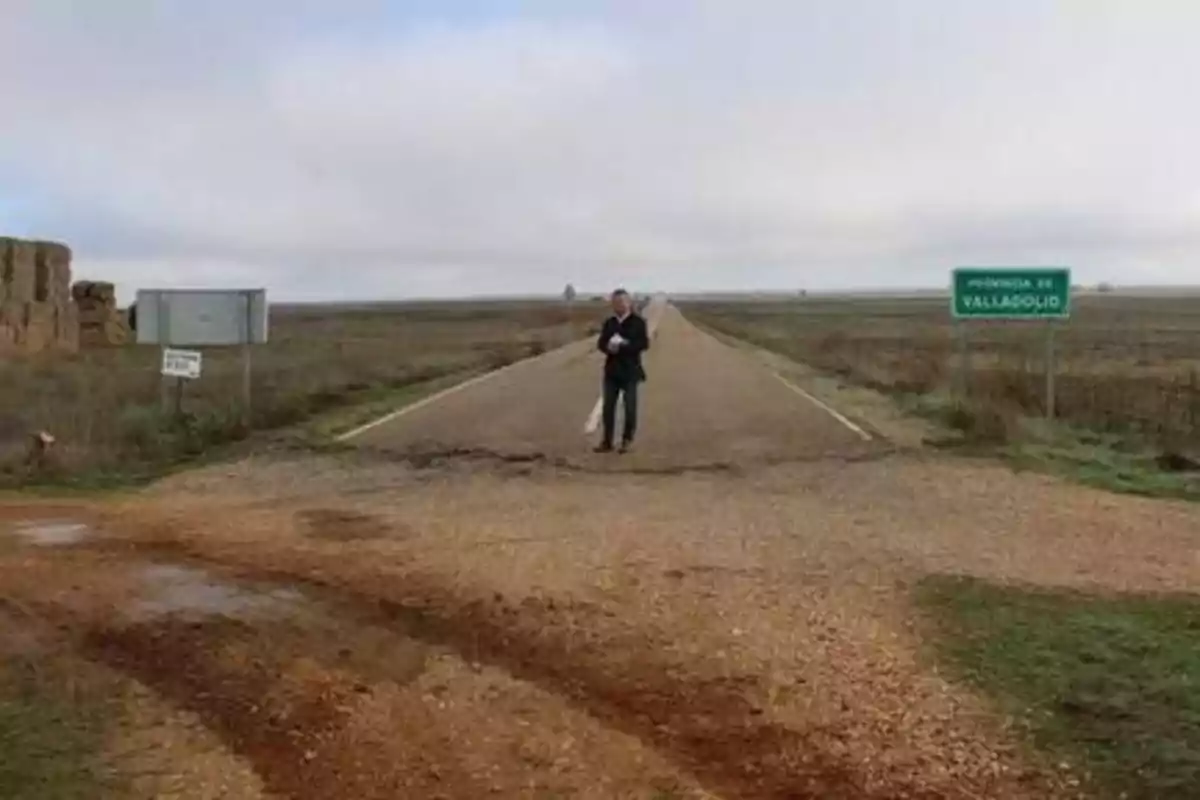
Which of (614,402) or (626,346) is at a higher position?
(626,346)

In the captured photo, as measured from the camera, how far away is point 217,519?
11164 mm

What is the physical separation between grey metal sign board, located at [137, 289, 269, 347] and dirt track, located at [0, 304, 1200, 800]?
13.2 feet

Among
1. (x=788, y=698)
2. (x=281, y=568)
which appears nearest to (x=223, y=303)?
(x=281, y=568)

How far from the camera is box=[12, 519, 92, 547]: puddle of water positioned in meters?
10.0

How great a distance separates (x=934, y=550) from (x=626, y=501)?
3.08 m

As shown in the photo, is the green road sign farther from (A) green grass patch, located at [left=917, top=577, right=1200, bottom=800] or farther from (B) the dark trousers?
(A) green grass patch, located at [left=917, top=577, right=1200, bottom=800]

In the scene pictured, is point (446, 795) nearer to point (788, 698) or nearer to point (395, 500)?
point (788, 698)

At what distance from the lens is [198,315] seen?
18.7 metres

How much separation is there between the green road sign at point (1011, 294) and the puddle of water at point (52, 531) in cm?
1272

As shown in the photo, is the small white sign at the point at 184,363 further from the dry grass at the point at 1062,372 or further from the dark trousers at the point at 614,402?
the dry grass at the point at 1062,372

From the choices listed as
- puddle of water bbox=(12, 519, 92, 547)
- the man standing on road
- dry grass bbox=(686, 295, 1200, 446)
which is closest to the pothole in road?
puddle of water bbox=(12, 519, 92, 547)

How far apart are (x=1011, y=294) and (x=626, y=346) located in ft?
22.1

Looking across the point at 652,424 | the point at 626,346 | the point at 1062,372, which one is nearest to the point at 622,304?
the point at 626,346

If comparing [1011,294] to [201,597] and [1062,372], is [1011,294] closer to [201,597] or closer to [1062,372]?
[201,597]
